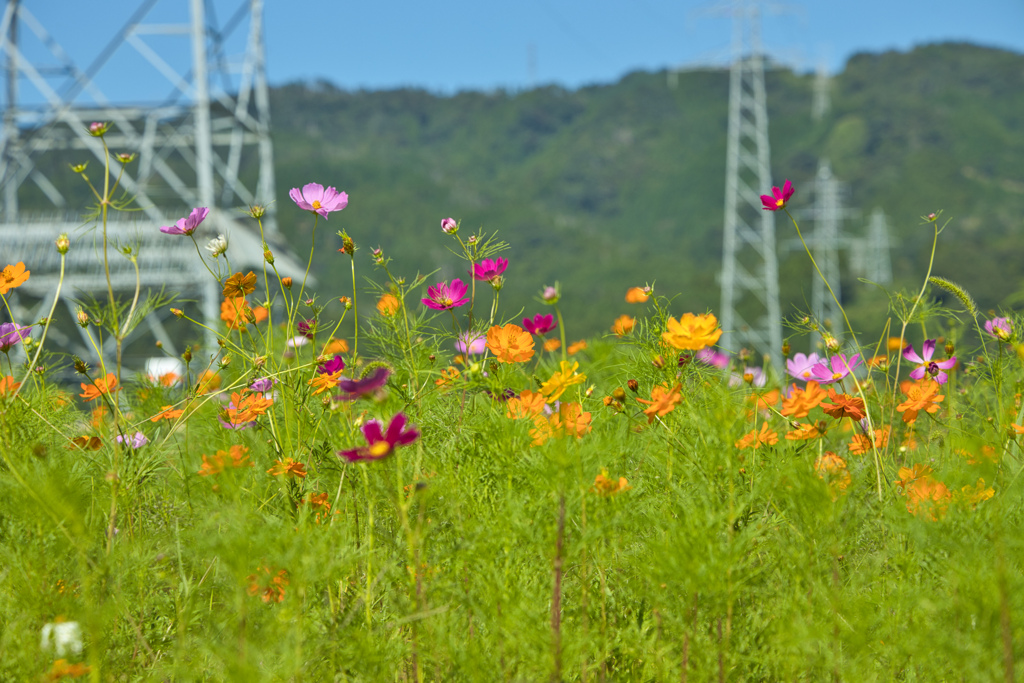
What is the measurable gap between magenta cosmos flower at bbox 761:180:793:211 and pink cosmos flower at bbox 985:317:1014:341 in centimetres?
38

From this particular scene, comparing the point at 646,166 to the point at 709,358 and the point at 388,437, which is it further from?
the point at 388,437

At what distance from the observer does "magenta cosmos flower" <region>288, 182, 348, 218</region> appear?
3.69 ft

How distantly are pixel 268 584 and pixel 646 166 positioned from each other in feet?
230

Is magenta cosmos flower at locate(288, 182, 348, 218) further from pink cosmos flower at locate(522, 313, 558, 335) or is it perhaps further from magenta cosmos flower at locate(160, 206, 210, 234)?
pink cosmos flower at locate(522, 313, 558, 335)

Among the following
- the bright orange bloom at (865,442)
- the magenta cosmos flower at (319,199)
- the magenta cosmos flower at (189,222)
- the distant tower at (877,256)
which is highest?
the magenta cosmos flower at (319,199)

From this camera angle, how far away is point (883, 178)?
5019cm

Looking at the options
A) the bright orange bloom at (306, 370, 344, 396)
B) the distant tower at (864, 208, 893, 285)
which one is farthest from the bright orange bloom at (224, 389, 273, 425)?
the distant tower at (864, 208, 893, 285)

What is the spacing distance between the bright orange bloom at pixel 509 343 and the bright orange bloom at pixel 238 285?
37 centimetres

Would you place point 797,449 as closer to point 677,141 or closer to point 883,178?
point 883,178

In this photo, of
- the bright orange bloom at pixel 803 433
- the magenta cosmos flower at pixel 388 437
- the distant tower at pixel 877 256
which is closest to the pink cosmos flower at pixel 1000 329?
the bright orange bloom at pixel 803 433

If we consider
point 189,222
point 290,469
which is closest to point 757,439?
point 290,469

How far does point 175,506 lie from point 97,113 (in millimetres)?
10256

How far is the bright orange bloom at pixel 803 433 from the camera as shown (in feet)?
3.47

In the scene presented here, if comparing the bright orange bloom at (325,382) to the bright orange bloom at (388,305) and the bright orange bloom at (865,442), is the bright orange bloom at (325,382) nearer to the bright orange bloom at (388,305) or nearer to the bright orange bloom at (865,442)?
the bright orange bloom at (388,305)
